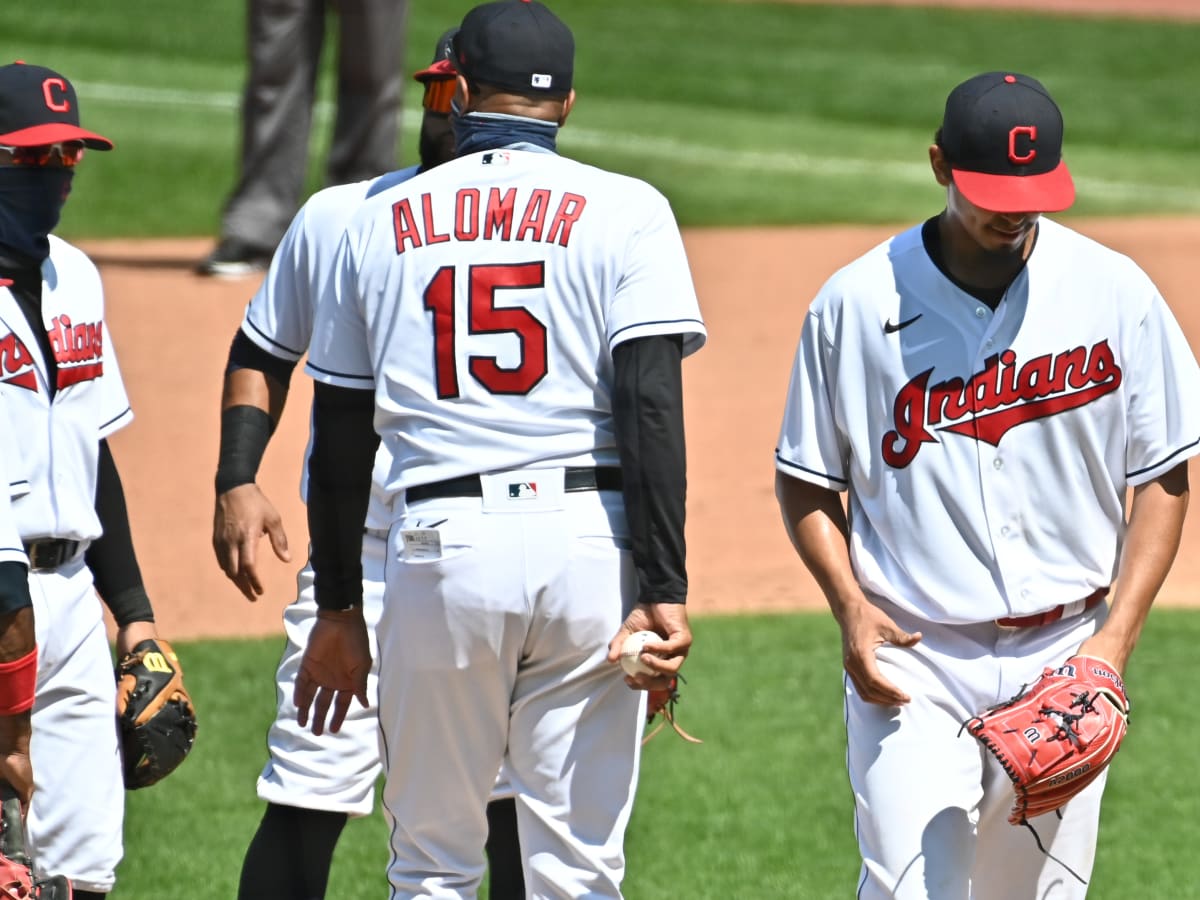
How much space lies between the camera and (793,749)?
6117mm

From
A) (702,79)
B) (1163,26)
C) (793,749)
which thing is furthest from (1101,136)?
(793,749)

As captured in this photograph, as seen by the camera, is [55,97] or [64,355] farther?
[55,97]

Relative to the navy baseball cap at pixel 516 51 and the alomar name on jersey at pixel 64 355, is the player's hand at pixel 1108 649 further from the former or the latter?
the alomar name on jersey at pixel 64 355

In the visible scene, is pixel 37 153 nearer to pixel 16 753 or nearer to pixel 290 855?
pixel 16 753

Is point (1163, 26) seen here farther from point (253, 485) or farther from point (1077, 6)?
point (253, 485)

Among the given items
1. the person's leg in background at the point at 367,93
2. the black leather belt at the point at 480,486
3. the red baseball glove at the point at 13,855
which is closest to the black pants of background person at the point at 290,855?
the red baseball glove at the point at 13,855

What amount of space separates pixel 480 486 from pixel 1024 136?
1.12 metres

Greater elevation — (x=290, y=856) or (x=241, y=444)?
(x=241, y=444)

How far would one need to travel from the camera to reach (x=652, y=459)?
3.33 metres

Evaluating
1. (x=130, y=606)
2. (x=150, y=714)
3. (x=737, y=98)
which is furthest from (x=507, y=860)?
(x=737, y=98)

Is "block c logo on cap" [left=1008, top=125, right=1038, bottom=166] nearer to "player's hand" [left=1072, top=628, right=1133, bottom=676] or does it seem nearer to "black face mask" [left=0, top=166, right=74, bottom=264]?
"player's hand" [left=1072, top=628, right=1133, bottom=676]

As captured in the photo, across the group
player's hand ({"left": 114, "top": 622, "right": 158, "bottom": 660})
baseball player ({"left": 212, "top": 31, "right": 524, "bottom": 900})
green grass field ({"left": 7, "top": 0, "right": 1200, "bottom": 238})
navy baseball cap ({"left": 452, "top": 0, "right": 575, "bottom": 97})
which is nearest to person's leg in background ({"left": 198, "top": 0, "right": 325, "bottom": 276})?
green grass field ({"left": 7, "top": 0, "right": 1200, "bottom": 238})

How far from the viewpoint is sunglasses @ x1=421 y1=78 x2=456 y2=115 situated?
4094 mm

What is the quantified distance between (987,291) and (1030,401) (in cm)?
22
